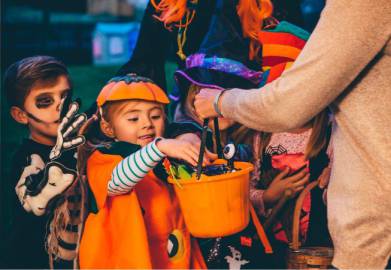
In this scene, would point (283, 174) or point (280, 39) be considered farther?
point (283, 174)

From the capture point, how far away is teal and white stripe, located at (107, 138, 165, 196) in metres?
2.15

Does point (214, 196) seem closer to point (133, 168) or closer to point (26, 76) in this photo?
point (133, 168)

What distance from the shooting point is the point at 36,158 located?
2.41 m

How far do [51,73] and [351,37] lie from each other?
4.89ft

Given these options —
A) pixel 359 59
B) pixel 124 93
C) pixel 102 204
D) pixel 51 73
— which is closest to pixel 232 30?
pixel 124 93

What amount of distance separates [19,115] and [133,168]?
65 centimetres

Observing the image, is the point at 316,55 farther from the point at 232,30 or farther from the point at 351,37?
the point at 232,30

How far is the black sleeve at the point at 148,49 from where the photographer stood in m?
2.57

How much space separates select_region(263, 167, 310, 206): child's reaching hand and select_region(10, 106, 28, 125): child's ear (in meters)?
1.22

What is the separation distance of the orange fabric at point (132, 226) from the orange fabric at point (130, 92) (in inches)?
10.6

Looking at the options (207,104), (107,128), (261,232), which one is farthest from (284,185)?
(107,128)

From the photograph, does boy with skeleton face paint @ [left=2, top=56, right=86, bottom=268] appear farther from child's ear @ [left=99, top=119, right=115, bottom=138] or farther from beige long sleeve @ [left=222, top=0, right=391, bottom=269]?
beige long sleeve @ [left=222, top=0, right=391, bottom=269]

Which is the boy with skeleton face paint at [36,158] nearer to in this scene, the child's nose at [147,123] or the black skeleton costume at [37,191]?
the black skeleton costume at [37,191]

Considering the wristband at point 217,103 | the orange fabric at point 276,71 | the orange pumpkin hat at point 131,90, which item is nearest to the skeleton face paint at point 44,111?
the orange pumpkin hat at point 131,90
